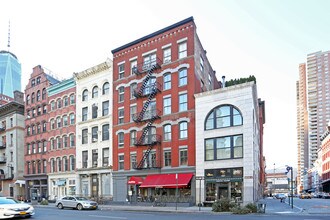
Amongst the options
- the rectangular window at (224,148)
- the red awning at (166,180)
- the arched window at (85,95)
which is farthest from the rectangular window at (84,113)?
the rectangular window at (224,148)

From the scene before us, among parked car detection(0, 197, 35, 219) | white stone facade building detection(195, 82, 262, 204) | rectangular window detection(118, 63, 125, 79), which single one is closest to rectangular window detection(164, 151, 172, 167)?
white stone facade building detection(195, 82, 262, 204)

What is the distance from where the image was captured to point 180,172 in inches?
1375

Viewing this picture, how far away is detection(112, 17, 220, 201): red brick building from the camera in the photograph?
35.5 metres

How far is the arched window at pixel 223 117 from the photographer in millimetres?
32406

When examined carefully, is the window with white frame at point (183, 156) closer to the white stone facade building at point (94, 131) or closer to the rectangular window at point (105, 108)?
the white stone facade building at point (94, 131)

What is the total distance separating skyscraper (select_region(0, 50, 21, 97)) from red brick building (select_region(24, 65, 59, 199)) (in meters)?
109

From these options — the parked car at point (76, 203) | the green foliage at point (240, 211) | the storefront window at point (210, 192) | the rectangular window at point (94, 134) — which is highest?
the rectangular window at point (94, 134)

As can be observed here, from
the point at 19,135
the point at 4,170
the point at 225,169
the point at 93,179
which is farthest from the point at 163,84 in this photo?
the point at 4,170

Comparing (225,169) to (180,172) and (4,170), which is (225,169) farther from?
(4,170)

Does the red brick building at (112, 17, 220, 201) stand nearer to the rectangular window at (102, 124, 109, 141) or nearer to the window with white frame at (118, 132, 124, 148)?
the window with white frame at (118, 132, 124, 148)

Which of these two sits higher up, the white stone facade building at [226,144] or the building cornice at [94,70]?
the building cornice at [94,70]

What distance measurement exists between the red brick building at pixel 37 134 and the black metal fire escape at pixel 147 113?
811 inches

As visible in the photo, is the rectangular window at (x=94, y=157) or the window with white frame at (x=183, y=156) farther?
the rectangular window at (x=94, y=157)

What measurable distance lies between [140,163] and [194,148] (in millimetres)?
7113
